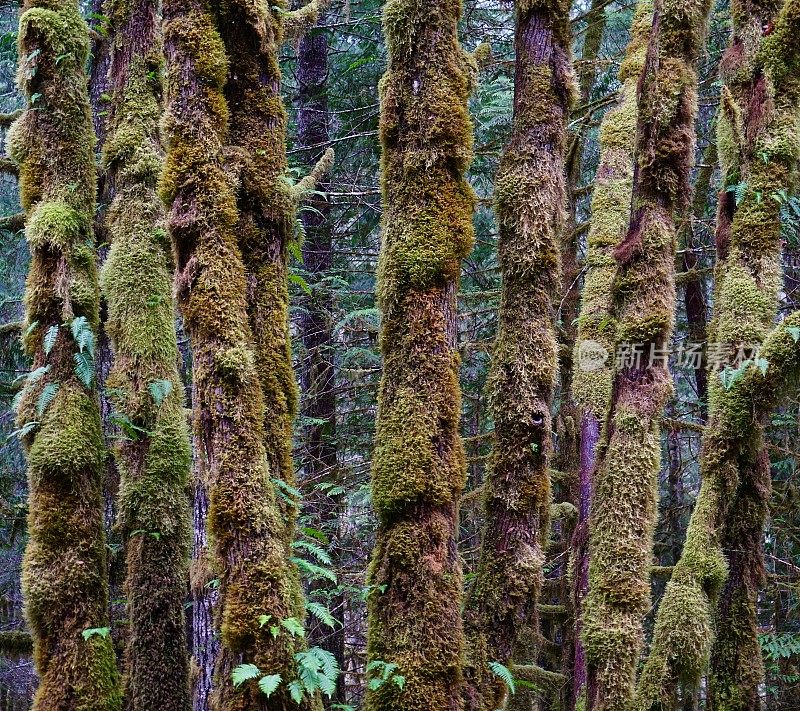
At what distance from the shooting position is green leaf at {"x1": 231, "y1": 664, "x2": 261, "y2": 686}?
10.7 ft

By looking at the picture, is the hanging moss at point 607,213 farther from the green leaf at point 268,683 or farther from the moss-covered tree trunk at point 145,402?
the green leaf at point 268,683

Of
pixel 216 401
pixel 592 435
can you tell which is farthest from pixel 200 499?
pixel 592 435

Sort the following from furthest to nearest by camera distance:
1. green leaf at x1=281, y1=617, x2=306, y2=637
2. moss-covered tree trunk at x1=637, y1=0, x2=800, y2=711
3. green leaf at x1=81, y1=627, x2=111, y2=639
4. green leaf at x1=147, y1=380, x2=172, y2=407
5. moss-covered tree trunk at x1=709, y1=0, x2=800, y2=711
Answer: moss-covered tree trunk at x1=709, y1=0, x2=800, y2=711 < green leaf at x1=147, y1=380, x2=172, y2=407 < moss-covered tree trunk at x1=637, y1=0, x2=800, y2=711 < green leaf at x1=81, y1=627, x2=111, y2=639 < green leaf at x1=281, y1=617, x2=306, y2=637

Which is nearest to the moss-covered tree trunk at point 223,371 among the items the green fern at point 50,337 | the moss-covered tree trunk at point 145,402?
the green fern at point 50,337

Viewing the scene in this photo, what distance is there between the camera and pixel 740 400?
523 cm

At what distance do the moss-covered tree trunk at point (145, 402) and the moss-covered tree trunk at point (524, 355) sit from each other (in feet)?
8.37

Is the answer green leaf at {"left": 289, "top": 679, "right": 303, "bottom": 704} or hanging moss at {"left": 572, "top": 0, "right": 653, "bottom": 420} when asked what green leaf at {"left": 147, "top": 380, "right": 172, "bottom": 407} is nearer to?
green leaf at {"left": 289, "top": 679, "right": 303, "bottom": 704}

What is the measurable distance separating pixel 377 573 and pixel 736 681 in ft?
10.4

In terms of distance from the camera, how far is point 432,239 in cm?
411

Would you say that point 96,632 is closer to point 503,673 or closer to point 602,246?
point 503,673

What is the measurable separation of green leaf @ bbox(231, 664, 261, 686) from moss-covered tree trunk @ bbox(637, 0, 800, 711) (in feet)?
9.44

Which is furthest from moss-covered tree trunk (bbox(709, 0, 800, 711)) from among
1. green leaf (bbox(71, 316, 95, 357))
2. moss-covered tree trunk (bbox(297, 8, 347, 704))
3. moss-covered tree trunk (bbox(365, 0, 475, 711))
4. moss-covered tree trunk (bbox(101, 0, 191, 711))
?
moss-covered tree trunk (bbox(297, 8, 347, 704))

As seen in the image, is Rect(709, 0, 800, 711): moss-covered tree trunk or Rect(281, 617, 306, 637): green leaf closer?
Rect(281, 617, 306, 637): green leaf

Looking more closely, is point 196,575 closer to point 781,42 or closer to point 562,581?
point 781,42
